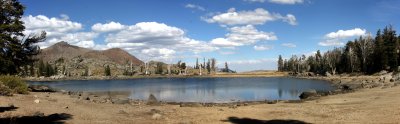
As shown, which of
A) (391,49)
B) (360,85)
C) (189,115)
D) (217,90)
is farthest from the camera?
(391,49)

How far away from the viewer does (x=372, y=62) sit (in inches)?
5340

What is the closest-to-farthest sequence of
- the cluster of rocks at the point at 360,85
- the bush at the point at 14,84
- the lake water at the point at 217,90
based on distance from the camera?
the bush at the point at 14,84
the cluster of rocks at the point at 360,85
the lake water at the point at 217,90

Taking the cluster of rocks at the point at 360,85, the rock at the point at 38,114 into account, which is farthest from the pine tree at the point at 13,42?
the cluster of rocks at the point at 360,85

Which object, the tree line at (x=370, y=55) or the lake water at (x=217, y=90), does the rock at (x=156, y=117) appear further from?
the tree line at (x=370, y=55)

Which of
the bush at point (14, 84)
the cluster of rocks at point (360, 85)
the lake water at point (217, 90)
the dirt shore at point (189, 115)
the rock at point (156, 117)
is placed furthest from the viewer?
the lake water at point (217, 90)

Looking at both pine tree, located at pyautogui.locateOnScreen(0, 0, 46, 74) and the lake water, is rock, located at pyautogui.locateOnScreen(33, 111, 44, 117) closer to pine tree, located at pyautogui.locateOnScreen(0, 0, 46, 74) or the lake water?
pine tree, located at pyautogui.locateOnScreen(0, 0, 46, 74)

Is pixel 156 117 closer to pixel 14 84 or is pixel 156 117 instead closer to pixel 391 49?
pixel 14 84

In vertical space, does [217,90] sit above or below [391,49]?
below

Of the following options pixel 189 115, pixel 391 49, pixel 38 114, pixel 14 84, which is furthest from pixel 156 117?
pixel 391 49

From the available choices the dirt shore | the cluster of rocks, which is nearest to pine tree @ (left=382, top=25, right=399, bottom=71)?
the cluster of rocks

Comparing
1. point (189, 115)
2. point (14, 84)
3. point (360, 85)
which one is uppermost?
point (14, 84)

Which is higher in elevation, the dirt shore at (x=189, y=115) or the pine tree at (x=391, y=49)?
the pine tree at (x=391, y=49)

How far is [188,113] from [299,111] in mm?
8767

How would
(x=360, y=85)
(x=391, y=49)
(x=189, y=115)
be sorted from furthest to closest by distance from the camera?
(x=391, y=49) < (x=360, y=85) < (x=189, y=115)
